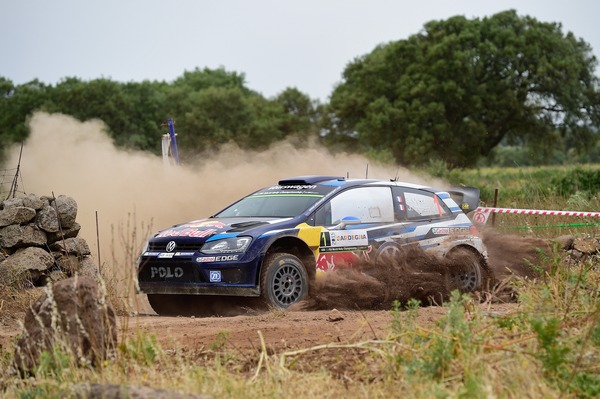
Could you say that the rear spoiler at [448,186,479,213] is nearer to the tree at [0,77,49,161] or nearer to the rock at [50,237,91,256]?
the rock at [50,237,91,256]

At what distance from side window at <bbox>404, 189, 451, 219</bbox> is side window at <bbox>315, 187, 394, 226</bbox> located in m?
0.32

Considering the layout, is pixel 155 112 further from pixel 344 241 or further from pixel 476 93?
pixel 344 241

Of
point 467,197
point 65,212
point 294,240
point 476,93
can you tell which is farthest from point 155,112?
point 294,240

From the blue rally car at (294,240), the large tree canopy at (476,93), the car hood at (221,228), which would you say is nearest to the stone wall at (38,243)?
the blue rally car at (294,240)

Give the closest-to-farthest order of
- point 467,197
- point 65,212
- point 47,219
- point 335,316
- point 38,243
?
1. point 335,316
2. point 38,243
3. point 47,219
4. point 65,212
5. point 467,197

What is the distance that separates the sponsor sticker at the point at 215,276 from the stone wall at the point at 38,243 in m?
2.46

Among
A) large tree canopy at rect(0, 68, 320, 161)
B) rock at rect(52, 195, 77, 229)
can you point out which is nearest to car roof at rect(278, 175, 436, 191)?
rock at rect(52, 195, 77, 229)

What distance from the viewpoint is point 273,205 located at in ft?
41.8

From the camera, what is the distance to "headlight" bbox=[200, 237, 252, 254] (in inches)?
450

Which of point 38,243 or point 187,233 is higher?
point 187,233

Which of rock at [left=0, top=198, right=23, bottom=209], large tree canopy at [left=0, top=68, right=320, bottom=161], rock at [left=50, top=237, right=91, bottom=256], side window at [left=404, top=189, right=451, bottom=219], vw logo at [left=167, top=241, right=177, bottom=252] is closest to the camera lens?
vw logo at [left=167, top=241, right=177, bottom=252]

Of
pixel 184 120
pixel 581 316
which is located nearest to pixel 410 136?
pixel 184 120

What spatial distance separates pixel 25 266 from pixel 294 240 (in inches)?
146

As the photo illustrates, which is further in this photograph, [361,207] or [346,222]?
[361,207]
